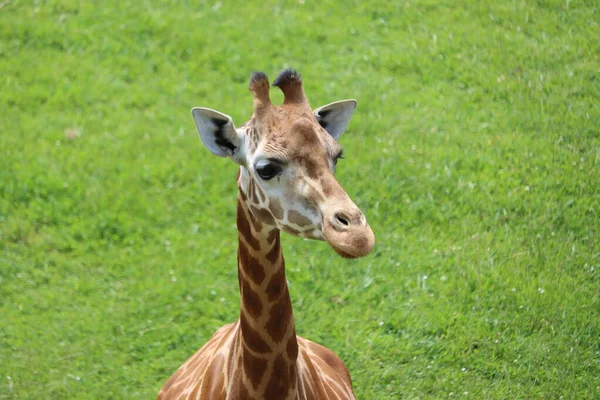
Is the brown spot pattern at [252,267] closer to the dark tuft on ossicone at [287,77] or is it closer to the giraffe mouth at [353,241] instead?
the giraffe mouth at [353,241]

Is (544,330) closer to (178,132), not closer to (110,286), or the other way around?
(110,286)

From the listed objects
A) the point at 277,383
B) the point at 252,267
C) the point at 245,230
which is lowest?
the point at 277,383

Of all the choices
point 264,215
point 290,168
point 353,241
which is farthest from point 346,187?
point 353,241

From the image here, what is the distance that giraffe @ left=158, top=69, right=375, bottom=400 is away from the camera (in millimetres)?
3662

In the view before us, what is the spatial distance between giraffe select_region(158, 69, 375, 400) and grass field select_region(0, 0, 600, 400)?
2.23 metres

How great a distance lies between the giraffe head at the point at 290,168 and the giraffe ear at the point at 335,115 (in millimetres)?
377

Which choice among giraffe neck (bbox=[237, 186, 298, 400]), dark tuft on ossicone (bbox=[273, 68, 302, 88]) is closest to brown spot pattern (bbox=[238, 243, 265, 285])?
giraffe neck (bbox=[237, 186, 298, 400])

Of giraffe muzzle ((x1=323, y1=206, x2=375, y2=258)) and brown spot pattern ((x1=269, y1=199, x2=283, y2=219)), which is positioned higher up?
giraffe muzzle ((x1=323, y1=206, x2=375, y2=258))

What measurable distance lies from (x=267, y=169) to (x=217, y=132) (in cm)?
45

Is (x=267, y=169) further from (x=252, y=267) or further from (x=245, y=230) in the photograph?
(x=252, y=267)

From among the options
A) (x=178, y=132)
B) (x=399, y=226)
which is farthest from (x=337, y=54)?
(x=399, y=226)

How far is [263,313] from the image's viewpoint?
157 inches

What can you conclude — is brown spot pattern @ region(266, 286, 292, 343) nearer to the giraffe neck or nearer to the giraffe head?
the giraffe neck

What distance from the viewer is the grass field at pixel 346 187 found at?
21.1 feet
